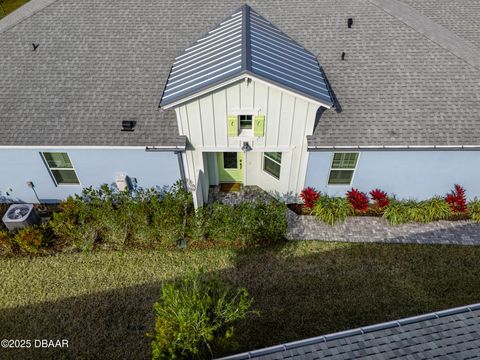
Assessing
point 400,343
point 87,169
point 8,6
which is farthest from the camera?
point 8,6

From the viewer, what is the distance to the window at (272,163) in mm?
13297

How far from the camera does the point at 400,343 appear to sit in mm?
6410

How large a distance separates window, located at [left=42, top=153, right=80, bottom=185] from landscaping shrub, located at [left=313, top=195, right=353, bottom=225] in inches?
377

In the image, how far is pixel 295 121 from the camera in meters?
11.5

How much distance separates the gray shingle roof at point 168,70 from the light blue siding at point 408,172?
71cm

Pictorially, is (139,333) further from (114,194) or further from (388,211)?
(388,211)

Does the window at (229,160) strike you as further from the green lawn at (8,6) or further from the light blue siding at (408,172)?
the green lawn at (8,6)

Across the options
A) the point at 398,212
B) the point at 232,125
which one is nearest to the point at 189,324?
the point at 232,125

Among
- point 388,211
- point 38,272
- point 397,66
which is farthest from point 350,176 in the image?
point 38,272

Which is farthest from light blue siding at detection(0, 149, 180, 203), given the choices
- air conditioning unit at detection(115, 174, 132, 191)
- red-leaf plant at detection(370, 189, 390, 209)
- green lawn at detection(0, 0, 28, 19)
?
green lawn at detection(0, 0, 28, 19)

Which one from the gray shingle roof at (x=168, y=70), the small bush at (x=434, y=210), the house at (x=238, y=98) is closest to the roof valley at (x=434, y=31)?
the house at (x=238, y=98)

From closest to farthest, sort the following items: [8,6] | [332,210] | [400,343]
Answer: [400,343]
[332,210]
[8,6]

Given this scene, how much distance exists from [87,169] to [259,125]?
672 cm

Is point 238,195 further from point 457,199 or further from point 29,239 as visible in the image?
point 457,199
